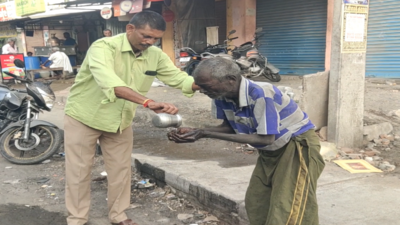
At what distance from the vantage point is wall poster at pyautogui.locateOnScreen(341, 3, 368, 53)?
4422mm

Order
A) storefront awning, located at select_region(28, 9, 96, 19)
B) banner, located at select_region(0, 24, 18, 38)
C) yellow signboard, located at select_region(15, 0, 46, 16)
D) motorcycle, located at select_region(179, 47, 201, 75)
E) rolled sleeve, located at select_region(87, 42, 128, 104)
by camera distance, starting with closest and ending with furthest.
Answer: rolled sleeve, located at select_region(87, 42, 128, 104) < motorcycle, located at select_region(179, 47, 201, 75) < storefront awning, located at select_region(28, 9, 96, 19) < yellow signboard, located at select_region(15, 0, 46, 16) < banner, located at select_region(0, 24, 18, 38)

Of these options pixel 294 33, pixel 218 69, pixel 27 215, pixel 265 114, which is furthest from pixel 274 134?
pixel 294 33

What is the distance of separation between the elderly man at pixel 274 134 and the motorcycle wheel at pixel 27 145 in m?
3.44

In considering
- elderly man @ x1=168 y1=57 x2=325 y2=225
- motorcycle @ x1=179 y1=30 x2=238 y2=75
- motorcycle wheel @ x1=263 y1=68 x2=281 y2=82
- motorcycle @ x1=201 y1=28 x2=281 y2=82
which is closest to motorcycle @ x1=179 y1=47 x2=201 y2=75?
motorcycle @ x1=179 y1=30 x2=238 y2=75

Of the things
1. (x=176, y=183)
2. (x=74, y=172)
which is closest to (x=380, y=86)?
(x=176, y=183)

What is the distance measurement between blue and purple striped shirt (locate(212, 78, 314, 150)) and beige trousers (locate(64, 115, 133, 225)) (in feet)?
3.55

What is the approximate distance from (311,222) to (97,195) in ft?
8.11

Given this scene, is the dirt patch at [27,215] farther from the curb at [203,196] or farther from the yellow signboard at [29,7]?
the yellow signboard at [29,7]

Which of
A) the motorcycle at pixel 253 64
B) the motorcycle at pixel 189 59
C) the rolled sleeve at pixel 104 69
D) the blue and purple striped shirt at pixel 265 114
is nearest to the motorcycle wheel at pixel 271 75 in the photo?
the motorcycle at pixel 253 64

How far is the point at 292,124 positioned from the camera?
219 centimetres

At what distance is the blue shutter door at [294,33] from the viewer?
9.88 m

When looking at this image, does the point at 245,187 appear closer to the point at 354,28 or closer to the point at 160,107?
the point at 160,107

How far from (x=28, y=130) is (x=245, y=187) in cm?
312

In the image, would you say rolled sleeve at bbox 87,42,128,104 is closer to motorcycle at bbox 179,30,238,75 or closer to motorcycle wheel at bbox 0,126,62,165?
motorcycle wheel at bbox 0,126,62,165
